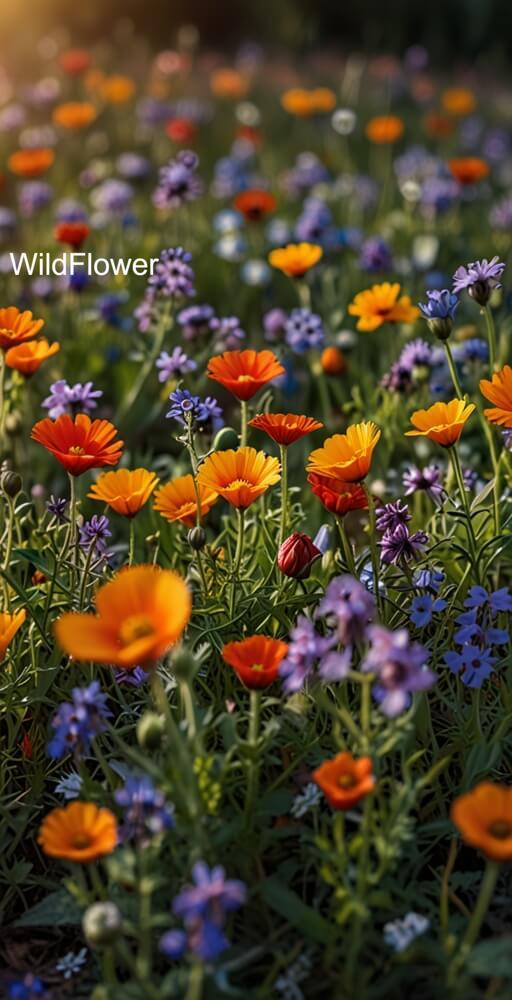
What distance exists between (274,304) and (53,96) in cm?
243

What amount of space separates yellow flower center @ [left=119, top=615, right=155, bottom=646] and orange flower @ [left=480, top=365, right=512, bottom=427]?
64 cm

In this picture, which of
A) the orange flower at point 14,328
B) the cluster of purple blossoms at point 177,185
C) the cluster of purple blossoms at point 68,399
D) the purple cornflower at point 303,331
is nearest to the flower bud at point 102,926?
the orange flower at point 14,328

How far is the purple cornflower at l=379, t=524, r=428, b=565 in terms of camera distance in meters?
1.97

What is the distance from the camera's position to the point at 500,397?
1.78 meters

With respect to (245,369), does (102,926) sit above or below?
below

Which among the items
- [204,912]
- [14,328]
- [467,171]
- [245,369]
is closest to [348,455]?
[245,369]

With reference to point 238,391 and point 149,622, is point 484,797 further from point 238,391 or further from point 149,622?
point 238,391

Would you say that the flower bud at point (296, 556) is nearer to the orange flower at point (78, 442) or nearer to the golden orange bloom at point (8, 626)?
the orange flower at point (78, 442)

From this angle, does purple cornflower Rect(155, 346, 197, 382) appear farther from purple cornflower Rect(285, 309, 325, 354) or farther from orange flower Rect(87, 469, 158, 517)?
orange flower Rect(87, 469, 158, 517)

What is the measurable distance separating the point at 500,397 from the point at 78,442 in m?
0.68

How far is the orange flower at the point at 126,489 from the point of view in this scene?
6.09 ft

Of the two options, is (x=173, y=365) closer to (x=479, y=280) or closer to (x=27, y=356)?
(x=27, y=356)

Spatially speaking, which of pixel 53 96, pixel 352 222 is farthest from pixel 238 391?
pixel 53 96

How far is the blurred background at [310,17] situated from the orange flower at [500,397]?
34.4 ft
